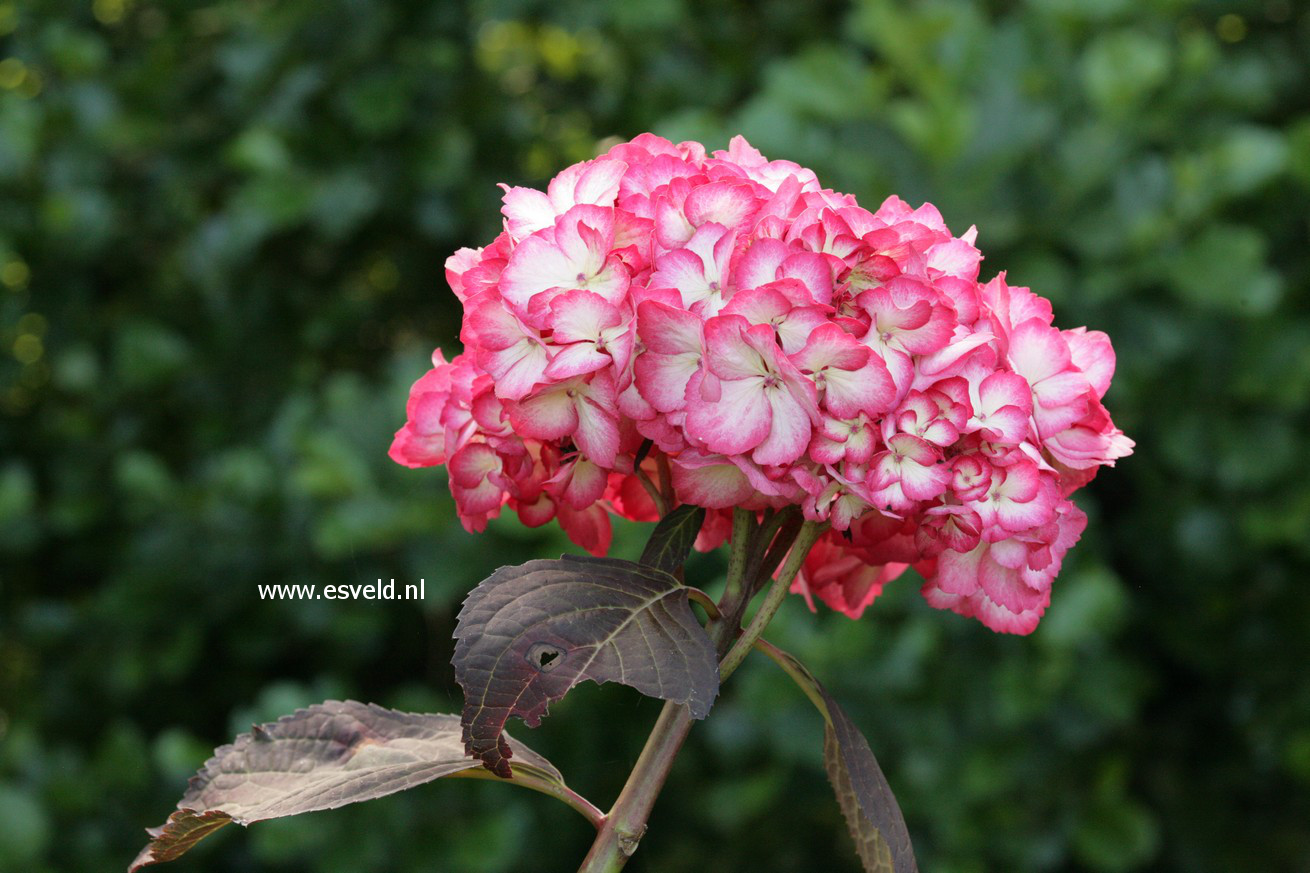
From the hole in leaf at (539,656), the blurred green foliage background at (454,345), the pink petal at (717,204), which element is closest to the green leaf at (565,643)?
the hole in leaf at (539,656)

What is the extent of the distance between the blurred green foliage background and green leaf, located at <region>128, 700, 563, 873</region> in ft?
2.97

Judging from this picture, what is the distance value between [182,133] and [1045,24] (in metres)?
1.27

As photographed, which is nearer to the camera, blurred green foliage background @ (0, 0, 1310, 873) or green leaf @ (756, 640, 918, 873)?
green leaf @ (756, 640, 918, 873)

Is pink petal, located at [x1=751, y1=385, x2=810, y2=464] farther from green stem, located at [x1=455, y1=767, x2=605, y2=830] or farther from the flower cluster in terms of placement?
green stem, located at [x1=455, y1=767, x2=605, y2=830]

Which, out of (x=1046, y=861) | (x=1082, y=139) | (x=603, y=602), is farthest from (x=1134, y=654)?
(x=603, y=602)

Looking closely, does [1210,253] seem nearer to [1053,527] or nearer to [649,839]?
[649,839]

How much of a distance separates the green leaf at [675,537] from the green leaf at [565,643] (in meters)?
0.02

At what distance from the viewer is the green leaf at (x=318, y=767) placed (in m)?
0.44

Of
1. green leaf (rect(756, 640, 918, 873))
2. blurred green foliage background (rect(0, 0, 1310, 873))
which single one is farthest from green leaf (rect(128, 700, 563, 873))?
blurred green foliage background (rect(0, 0, 1310, 873))

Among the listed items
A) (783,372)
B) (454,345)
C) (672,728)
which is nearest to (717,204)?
(783,372)

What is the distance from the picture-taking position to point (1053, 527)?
43 centimetres

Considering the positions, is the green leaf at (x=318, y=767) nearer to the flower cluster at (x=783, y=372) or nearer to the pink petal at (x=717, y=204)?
the flower cluster at (x=783, y=372)

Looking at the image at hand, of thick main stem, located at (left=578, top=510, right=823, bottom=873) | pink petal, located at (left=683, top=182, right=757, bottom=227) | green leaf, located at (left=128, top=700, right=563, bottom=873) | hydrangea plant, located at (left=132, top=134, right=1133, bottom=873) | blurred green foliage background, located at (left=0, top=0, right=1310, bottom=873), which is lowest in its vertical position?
blurred green foliage background, located at (left=0, top=0, right=1310, bottom=873)

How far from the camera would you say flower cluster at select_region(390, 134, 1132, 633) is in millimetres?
400
